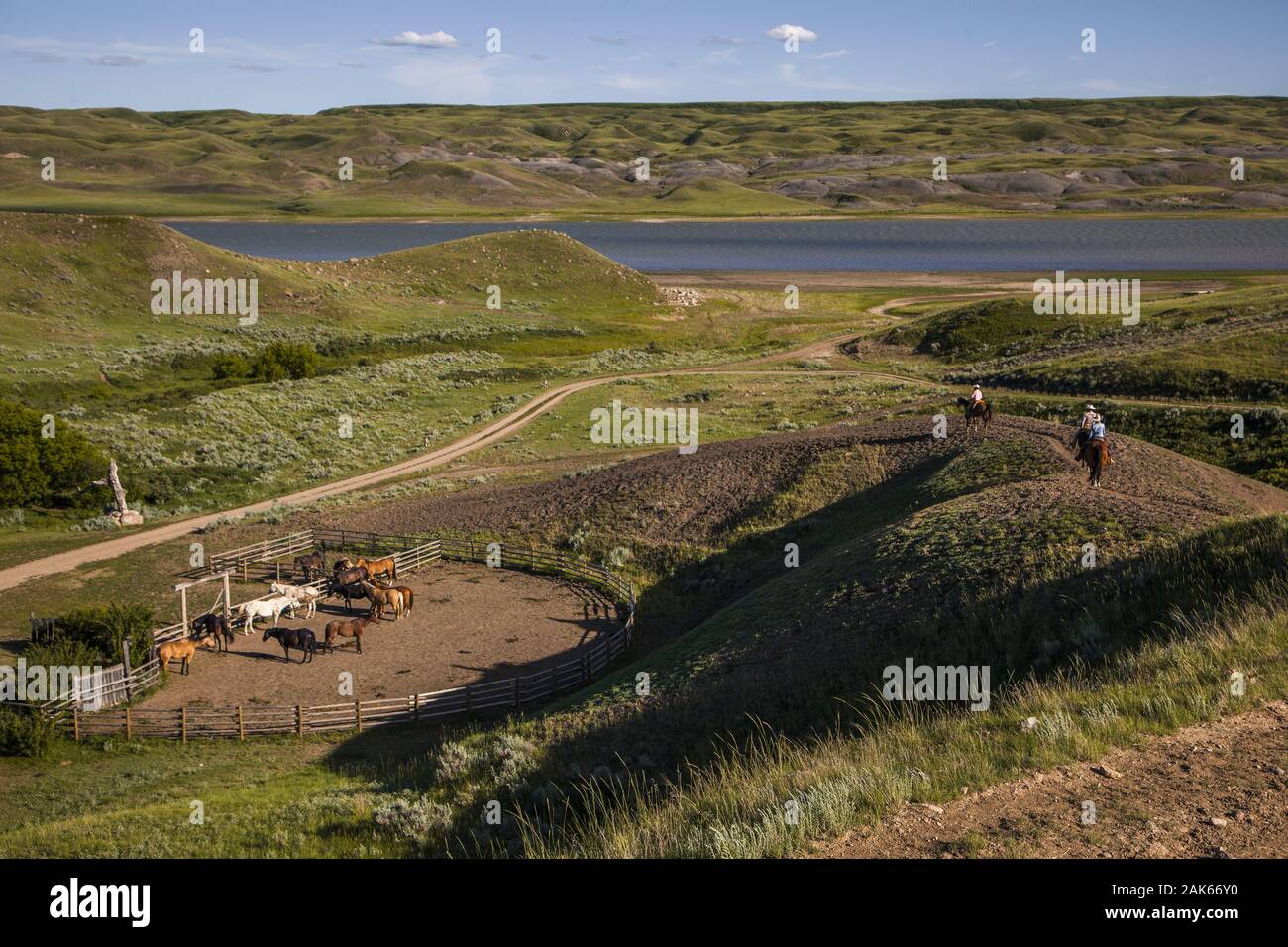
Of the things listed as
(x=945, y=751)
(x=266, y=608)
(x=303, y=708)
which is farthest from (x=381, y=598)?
(x=945, y=751)

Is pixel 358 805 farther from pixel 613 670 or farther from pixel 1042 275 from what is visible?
pixel 1042 275

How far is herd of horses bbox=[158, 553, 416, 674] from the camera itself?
1157 inches

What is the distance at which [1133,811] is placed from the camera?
10.3 meters

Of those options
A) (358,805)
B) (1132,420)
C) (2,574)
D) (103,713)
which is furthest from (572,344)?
(358,805)

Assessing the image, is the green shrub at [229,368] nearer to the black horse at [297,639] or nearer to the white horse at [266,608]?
the white horse at [266,608]

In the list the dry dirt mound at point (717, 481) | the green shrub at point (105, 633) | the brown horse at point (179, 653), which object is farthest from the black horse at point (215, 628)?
the dry dirt mound at point (717, 481)

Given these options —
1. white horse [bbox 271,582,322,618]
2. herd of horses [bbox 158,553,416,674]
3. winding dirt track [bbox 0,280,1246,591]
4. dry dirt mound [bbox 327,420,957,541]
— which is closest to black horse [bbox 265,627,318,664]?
herd of horses [bbox 158,553,416,674]

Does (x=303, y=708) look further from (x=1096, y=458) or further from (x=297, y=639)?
(x=1096, y=458)

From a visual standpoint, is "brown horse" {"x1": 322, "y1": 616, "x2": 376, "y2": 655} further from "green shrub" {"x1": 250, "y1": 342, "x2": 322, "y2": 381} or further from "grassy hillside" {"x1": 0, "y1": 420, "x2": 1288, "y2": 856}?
"green shrub" {"x1": 250, "y1": 342, "x2": 322, "y2": 381}

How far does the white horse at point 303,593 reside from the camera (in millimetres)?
32656

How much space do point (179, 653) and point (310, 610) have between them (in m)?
4.95

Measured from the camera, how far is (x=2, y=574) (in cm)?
3572

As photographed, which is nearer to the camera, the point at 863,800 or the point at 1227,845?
the point at 1227,845
